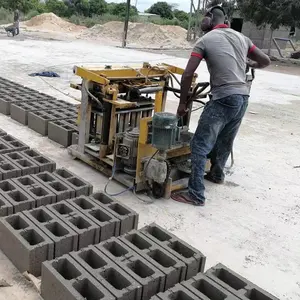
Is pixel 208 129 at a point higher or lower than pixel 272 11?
lower

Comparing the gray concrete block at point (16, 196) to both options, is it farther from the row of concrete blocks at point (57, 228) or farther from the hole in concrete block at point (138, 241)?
the hole in concrete block at point (138, 241)

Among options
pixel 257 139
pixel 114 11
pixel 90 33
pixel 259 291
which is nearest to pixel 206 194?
pixel 259 291

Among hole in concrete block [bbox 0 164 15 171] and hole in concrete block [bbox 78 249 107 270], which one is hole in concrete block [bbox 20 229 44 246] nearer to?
hole in concrete block [bbox 78 249 107 270]

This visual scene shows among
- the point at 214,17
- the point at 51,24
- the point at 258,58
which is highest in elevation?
the point at 214,17

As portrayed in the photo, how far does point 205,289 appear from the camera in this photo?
312cm

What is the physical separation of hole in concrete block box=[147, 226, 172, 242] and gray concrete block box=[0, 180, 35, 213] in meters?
1.15

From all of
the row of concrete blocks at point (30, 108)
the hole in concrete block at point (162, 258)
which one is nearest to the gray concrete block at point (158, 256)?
the hole in concrete block at point (162, 258)

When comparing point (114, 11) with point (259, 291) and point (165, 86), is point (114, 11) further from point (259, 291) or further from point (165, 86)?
point (259, 291)

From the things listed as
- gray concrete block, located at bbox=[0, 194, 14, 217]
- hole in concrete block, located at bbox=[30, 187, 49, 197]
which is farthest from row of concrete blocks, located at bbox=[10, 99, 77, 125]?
gray concrete block, located at bbox=[0, 194, 14, 217]

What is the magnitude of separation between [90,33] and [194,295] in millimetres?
33598

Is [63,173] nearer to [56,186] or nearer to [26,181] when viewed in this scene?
[56,186]

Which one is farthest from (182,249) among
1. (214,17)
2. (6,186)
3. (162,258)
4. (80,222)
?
(214,17)

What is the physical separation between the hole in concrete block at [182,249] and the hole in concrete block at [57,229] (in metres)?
0.92

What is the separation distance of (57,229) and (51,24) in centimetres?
3680
